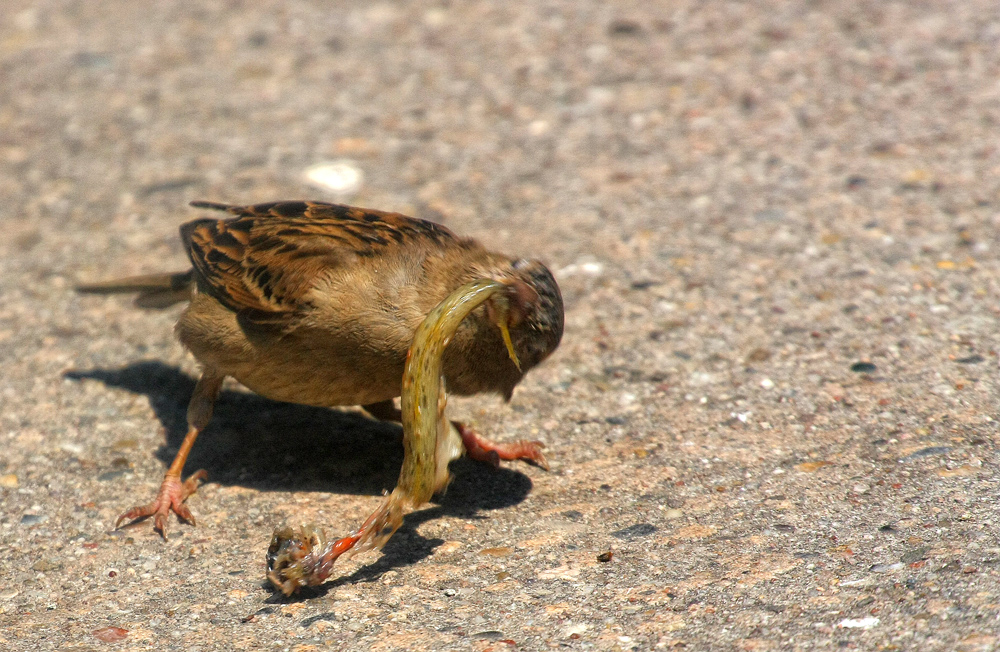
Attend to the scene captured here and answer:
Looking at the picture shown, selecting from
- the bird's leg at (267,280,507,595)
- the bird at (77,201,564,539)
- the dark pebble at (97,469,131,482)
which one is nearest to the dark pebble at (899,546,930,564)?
the bird at (77,201,564,539)

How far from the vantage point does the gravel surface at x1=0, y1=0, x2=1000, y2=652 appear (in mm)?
3984

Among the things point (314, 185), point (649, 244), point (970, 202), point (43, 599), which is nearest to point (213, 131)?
point (314, 185)

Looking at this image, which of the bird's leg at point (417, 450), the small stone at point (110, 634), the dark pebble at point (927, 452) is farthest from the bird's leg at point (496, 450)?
the small stone at point (110, 634)

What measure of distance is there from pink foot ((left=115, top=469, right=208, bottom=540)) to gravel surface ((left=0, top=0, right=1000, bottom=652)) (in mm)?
75

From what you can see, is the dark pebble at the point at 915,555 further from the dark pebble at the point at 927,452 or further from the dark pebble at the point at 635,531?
the dark pebble at the point at 635,531

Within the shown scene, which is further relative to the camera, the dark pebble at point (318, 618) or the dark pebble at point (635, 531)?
the dark pebble at point (635, 531)

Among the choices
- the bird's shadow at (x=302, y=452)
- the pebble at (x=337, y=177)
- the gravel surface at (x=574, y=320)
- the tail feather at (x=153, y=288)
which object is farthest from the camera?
the pebble at (x=337, y=177)

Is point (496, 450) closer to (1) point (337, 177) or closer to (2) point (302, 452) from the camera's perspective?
(2) point (302, 452)

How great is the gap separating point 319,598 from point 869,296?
135 inches

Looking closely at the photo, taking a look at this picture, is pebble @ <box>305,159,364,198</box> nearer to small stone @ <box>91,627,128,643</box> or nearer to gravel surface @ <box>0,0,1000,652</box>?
gravel surface @ <box>0,0,1000,652</box>

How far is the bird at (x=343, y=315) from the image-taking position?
4.45 m

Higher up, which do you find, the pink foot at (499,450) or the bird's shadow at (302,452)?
the pink foot at (499,450)

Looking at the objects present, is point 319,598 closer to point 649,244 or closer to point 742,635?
point 742,635

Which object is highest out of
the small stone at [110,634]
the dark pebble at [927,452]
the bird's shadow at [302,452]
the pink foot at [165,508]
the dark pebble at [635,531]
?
the dark pebble at [927,452]
